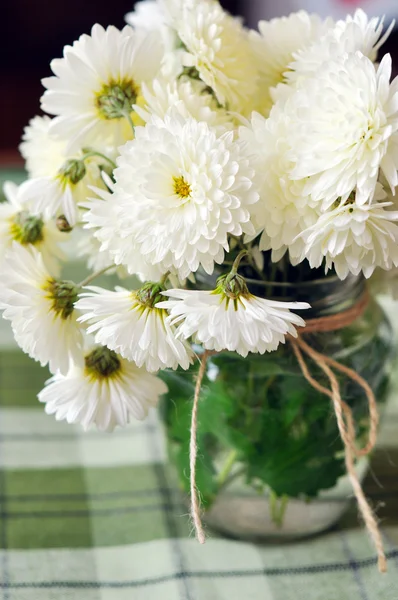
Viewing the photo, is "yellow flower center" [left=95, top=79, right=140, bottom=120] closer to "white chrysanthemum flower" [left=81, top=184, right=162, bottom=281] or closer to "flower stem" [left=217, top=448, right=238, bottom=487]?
"white chrysanthemum flower" [left=81, top=184, right=162, bottom=281]

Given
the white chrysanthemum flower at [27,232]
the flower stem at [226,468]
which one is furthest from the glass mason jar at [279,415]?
the white chrysanthemum flower at [27,232]

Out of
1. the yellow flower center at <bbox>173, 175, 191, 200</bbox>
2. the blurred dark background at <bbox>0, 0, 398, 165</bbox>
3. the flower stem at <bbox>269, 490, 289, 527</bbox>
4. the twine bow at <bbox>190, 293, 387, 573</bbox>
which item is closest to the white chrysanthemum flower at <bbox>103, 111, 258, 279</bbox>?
the yellow flower center at <bbox>173, 175, 191, 200</bbox>

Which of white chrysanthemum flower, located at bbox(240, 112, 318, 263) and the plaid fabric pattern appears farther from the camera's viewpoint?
the plaid fabric pattern

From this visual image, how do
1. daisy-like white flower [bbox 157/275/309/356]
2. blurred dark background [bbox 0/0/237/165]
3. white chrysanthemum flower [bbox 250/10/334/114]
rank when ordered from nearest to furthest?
daisy-like white flower [bbox 157/275/309/356] < white chrysanthemum flower [bbox 250/10/334/114] < blurred dark background [bbox 0/0/237/165]

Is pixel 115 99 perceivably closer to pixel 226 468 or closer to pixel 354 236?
pixel 354 236

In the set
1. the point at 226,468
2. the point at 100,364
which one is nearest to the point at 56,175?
the point at 100,364

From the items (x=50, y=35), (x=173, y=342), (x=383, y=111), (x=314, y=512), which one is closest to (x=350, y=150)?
(x=383, y=111)
